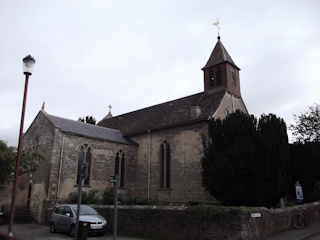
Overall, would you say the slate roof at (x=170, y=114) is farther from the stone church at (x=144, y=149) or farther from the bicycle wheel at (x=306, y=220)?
the bicycle wheel at (x=306, y=220)

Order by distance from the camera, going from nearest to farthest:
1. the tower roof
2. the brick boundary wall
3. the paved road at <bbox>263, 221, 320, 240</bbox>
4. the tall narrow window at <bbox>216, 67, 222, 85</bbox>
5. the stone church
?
the brick boundary wall → the paved road at <bbox>263, 221, 320, 240</bbox> → the stone church → the tall narrow window at <bbox>216, 67, 222, 85</bbox> → the tower roof

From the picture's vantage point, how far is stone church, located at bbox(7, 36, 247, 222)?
67.6 feet

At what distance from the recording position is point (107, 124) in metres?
34.3

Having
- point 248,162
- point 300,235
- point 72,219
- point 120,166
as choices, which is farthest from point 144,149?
point 300,235

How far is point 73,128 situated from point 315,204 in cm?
1845

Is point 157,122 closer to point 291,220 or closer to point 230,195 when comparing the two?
point 230,195

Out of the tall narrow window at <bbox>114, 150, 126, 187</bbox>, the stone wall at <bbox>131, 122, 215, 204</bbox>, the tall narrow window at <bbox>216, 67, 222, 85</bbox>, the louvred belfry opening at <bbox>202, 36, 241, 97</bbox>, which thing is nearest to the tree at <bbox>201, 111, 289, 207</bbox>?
the stone wall at <bbox>131, 122, 215, 204</bbox>

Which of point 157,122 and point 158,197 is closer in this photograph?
point 158,197

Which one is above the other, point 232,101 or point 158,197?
point 232,101

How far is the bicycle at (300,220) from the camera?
529 inches

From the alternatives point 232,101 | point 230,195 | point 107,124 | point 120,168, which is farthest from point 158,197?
point 107,124

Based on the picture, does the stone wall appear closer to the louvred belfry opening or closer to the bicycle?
the louvred belfry opening

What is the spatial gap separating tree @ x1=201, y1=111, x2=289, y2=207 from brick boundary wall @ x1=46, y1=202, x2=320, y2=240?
6.78 ft

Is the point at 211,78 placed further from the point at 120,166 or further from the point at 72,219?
the point at 72,219
